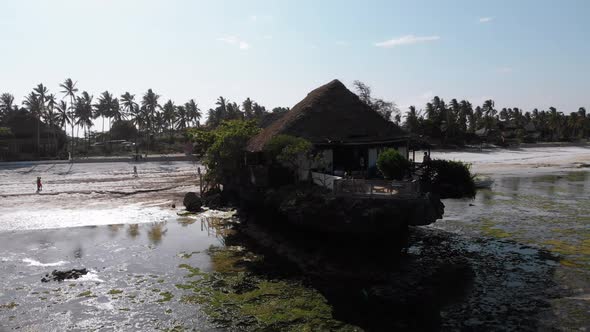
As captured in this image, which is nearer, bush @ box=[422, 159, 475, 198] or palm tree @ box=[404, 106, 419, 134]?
bush @ box=[422, 159, 475, 198]

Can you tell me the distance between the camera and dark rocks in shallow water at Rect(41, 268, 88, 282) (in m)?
15.5

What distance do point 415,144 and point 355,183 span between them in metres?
12.6

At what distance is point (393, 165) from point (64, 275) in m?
14.1

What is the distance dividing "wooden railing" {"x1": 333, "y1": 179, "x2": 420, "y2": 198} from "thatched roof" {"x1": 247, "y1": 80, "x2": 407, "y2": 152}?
675cm

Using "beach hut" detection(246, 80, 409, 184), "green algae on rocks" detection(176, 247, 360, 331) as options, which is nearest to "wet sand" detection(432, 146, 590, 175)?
"beach hut" detection(246, 80, 409, 184)

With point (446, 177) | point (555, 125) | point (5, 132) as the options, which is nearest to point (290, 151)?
point (446, 177)

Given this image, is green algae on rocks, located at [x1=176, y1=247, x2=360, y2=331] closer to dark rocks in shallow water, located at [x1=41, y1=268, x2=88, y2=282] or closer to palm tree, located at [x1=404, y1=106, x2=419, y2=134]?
dark rocks in shallow water, located at [x1=41, y1=268, x2=88, y2=282]

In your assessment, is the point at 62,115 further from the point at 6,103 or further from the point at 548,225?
the point at 548,225

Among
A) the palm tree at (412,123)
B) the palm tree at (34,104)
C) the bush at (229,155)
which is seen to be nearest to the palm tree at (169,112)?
the palm tree at (34,104)

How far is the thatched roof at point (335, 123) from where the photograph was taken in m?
25.1

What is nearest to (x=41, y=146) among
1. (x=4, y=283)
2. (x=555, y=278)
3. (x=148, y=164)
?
(x=148, y=164)

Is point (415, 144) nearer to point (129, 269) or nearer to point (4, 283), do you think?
point (129, 269)

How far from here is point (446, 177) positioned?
2647cm

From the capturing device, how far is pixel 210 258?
18141mm
